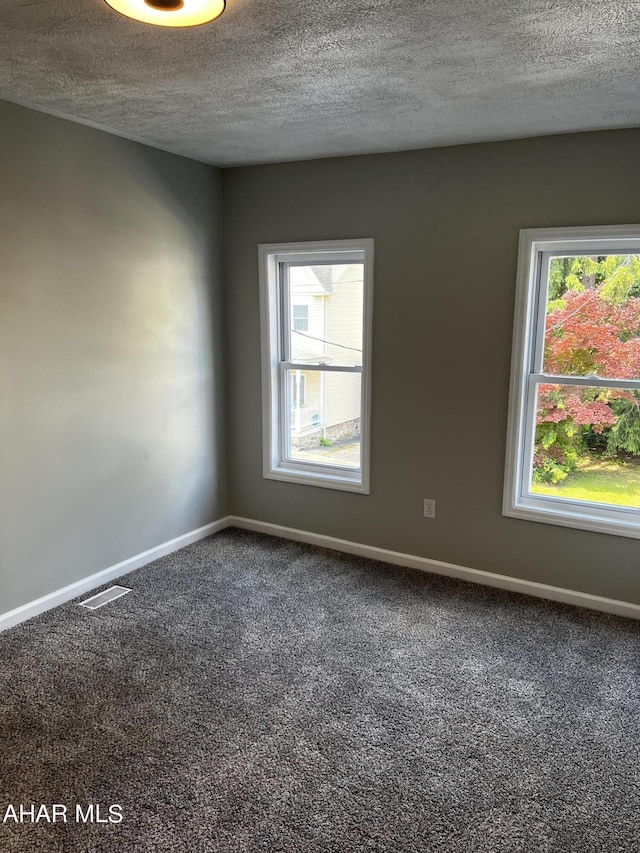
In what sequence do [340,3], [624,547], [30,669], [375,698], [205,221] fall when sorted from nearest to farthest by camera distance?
1. [340,3]
2. [375,698]
3. [30,669]
4. [624,547]
5. [205,221]

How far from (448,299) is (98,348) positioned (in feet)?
6.52

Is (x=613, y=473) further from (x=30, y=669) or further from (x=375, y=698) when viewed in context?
(x=30, y=669)

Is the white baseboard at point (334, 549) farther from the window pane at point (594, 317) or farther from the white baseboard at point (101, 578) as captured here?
the window pane at point (594, 317)

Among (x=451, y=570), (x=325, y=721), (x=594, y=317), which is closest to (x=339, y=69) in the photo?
(x=594, y=317)

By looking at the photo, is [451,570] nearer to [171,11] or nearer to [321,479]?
[321,479]

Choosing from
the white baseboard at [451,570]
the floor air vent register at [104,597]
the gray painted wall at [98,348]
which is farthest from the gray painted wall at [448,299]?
the floor air vent register at [104,597]

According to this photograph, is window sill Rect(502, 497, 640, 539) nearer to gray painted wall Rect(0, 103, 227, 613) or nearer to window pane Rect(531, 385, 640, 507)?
window pane Rect(531, 385, 640, 507)

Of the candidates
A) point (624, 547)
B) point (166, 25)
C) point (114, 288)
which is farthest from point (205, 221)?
point (624, 547)

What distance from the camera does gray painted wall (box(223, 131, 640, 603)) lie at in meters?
3.07

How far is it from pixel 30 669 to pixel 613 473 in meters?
3.07

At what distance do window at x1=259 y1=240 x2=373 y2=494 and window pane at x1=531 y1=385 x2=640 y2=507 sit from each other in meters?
1.06

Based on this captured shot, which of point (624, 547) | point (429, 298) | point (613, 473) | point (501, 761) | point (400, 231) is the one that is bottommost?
point (501, 761)

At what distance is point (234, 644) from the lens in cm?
284

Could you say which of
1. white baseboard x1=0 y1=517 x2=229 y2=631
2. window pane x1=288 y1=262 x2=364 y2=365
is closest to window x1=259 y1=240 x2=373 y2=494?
window pane x1=288 y1=262 x2=364 y2=365
